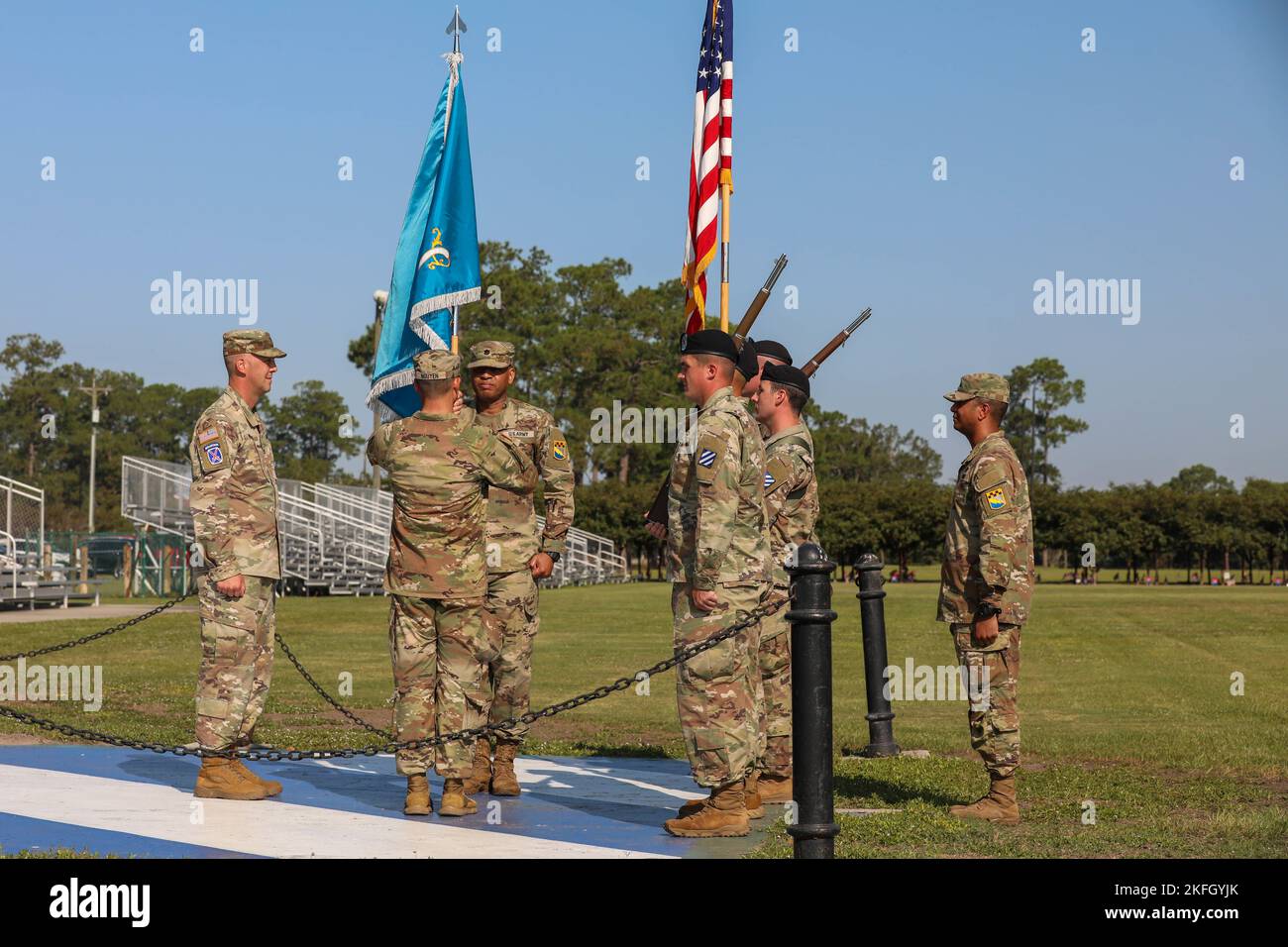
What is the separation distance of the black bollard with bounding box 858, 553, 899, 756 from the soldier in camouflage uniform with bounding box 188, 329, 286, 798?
156 inches

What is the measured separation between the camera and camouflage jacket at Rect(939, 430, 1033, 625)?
7418mm

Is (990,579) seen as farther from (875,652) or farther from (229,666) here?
(229,666)

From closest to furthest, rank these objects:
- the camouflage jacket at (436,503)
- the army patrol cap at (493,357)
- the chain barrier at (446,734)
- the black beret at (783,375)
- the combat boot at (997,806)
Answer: the chain barrier at (446,734) < the camouflage jacket at (436,503) < the combat boot at (997,806) < the army patrol cap at (493,357) < the black beret at (783,375)

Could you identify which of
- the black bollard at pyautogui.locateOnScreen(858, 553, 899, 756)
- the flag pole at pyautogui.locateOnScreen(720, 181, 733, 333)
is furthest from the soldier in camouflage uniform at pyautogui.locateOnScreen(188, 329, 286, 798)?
the black bollard at pyautogui.locateOnScreen(858, 553, 899, 756)

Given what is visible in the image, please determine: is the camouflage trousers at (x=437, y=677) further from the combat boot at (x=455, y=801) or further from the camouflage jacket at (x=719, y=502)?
the camouflage jacket at (x=719, y=502)

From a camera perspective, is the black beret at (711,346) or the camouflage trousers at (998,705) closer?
the black beret at (711,346)

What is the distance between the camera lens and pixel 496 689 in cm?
800

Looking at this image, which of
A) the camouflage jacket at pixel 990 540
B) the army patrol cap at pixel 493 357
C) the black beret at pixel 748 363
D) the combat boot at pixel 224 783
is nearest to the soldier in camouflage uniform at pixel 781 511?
the black beret at pixel 748 363

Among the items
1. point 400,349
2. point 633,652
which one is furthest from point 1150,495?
point 400,349

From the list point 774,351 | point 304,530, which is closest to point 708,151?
point 774,351

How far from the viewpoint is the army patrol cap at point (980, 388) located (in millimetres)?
7723

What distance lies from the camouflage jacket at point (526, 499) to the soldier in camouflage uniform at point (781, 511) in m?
1.19

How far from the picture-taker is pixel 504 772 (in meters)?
7.98
